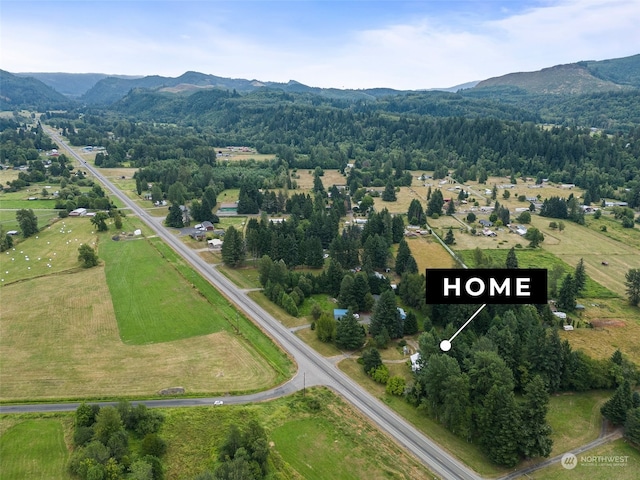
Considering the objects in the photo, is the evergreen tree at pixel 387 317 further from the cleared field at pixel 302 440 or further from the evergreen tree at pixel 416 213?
the evergreen tree at pixel 416 213

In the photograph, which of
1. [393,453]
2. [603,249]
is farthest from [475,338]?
[603,249]

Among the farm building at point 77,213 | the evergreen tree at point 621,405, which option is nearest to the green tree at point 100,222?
the farm building at point 77,213

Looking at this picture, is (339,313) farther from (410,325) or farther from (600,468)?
(600,468)

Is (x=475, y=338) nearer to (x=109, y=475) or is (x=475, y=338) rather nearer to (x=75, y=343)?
(x=109, y=475)

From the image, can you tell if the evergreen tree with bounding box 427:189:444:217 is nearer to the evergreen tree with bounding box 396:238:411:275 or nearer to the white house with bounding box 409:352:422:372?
the evergreen tree with bounding box 396:238:411:275

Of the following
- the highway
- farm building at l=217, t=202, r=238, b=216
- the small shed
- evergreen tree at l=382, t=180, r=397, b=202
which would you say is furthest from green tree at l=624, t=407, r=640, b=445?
evergreen tree at l=382, t=180, r=397, b=202
